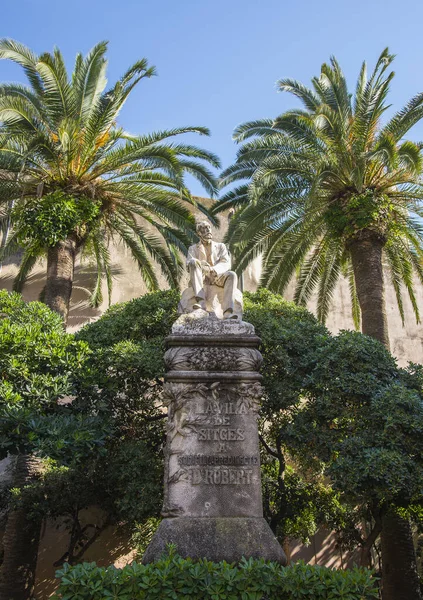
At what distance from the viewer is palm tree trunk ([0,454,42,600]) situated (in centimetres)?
977

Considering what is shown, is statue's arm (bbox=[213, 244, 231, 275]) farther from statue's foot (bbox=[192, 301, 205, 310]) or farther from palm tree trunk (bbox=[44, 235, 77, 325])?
palm tree trunk (bbox=[44, 235, 77, 325])

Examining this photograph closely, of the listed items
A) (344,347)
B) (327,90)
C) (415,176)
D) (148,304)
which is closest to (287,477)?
(344,347)

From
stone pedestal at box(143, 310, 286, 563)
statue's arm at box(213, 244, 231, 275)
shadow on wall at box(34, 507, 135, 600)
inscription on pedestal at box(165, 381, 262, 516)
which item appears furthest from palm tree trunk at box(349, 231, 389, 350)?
shadow on wall at box(34, 507, 135, 600)

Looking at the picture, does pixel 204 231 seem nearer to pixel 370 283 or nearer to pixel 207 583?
pixel 207 583

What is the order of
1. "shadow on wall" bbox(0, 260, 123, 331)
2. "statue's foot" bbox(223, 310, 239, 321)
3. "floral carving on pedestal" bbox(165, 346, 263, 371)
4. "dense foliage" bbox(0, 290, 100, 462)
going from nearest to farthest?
1. "floral carving on pedestal" bbox(165, 346, 263, 371)
2. "statue's foot" bbox(223, 310, 239, 321)
3. "dense foliage" bbox(0, 290, 100, 462)
4. "shadow on wall" bbox(0, 260, 123, 331)

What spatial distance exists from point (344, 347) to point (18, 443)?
5.08 meters

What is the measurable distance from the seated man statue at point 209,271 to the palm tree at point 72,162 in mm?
4054

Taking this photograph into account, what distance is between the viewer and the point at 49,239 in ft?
38.8

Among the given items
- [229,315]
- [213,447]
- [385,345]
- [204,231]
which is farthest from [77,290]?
[213,447]

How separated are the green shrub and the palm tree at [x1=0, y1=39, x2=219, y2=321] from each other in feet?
24.5

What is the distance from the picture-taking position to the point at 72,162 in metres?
12.3

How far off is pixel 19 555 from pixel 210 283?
614cm

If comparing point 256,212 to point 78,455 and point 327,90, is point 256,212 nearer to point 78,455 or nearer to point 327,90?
point 327,90

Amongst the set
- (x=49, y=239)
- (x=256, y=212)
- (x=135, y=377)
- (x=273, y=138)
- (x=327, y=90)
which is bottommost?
(x=135, y=377)
